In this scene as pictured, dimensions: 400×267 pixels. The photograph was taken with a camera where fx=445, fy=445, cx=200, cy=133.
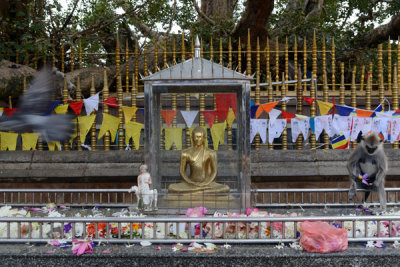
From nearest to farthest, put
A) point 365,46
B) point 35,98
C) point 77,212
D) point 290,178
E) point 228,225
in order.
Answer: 1. point 35,98
2. point 228,225
3. point 77,212
4. point 290,178
5. point 365,46

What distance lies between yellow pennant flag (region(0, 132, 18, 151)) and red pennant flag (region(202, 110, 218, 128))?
4228 millimetres

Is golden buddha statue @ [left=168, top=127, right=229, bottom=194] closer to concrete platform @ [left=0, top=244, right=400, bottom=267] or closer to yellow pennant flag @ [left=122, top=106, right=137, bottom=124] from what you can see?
concrete platform @ [left=0, top=244, right=400, bottom=267]

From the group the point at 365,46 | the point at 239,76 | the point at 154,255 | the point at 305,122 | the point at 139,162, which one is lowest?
the point at 154,255

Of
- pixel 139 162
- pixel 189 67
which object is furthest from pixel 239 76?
pixel 139 162

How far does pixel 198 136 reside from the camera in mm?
6152

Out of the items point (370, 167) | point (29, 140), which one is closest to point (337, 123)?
point (370, 167)

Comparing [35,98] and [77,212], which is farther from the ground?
[35,98]

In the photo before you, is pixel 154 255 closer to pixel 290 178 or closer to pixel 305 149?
pixel 290 178

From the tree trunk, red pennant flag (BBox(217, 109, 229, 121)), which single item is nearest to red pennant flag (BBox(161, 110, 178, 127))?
red pennant flag (BBox(217, 109, 229, 121))

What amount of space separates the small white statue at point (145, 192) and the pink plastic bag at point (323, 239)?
81.1 inches

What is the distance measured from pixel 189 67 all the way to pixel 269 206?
232 centimetres

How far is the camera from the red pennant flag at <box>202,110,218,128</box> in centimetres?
634

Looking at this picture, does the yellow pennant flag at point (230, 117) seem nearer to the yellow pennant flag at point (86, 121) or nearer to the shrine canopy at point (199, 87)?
the shrine canopy at point (199, 87)

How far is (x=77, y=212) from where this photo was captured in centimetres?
607
